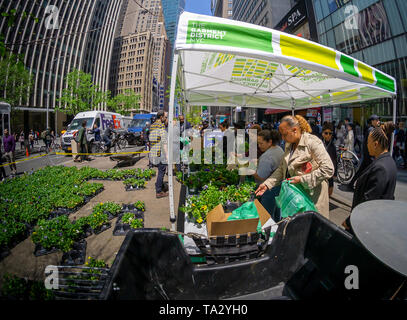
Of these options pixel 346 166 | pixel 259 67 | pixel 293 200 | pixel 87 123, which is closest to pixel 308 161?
pixel 293 200

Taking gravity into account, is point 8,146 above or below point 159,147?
above

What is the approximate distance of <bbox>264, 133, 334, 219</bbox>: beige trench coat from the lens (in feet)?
8.08

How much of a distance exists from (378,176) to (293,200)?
88 cm

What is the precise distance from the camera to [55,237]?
10.9ft

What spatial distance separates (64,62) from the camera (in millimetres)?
48000

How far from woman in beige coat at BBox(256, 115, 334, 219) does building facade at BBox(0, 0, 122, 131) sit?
35.0 metres

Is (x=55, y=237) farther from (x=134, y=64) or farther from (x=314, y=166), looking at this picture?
(x=134, y=64)

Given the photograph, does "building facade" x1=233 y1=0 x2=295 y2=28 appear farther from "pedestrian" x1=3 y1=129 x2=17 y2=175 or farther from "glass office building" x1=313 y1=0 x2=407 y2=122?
"pedestrian" x1=3 y1=129 x2=17 y2=175

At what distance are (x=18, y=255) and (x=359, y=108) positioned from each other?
22571 millimetres

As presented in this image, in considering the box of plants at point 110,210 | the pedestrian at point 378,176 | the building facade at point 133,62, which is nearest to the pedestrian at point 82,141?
the box of plants at point 110,210

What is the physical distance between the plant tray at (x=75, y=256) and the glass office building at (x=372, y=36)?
64.6 feet

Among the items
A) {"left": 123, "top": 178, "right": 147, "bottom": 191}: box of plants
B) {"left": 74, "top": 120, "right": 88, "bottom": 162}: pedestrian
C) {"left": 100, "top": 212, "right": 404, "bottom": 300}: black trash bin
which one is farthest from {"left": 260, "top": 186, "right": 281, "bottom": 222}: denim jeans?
{"left": 74, "top": 120, "right": 88, "bottom": 162}: pedestrian

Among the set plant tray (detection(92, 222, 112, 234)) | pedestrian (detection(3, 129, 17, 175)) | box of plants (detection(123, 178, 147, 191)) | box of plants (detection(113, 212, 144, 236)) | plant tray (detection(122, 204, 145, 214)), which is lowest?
plant tray (detection(92, 222, 112, 234))
